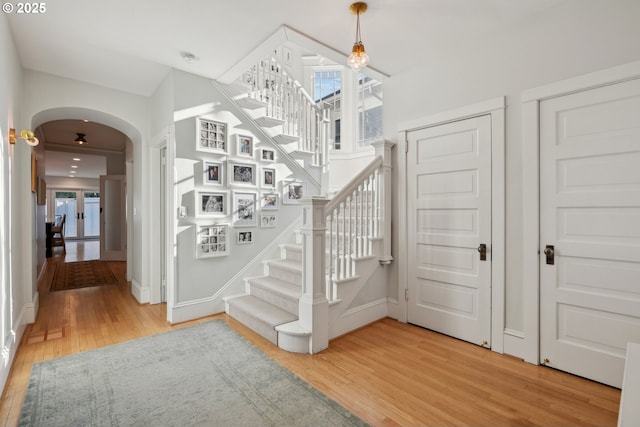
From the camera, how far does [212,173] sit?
11.8 feet

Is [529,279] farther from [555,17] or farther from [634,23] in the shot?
[555,17]

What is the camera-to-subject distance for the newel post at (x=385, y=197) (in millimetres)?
3373

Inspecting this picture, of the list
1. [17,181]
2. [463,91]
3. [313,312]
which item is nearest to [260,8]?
[463,91]

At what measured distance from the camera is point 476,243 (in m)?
2.81

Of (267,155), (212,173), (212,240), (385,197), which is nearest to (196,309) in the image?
(212,240)

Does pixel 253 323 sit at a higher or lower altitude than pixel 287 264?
lower

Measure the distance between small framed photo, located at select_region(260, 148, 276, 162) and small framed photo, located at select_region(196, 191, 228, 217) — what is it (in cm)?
74

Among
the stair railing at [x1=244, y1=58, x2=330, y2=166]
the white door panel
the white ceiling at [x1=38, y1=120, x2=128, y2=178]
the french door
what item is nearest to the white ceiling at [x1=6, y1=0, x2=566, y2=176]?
the stair railing at [x1=244, y1=58, x2=330, y2=166]

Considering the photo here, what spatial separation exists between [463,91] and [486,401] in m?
2.56

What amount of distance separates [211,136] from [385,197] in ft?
7.11

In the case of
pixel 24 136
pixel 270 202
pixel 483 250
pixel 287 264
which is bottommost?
pixel 287 264

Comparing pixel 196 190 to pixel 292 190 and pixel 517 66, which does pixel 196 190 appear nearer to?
pixel 292 190

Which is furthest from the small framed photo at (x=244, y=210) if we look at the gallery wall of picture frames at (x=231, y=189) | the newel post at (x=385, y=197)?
the newel post at (x=385, y=197)

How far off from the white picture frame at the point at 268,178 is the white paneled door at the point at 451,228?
6.01 ft
